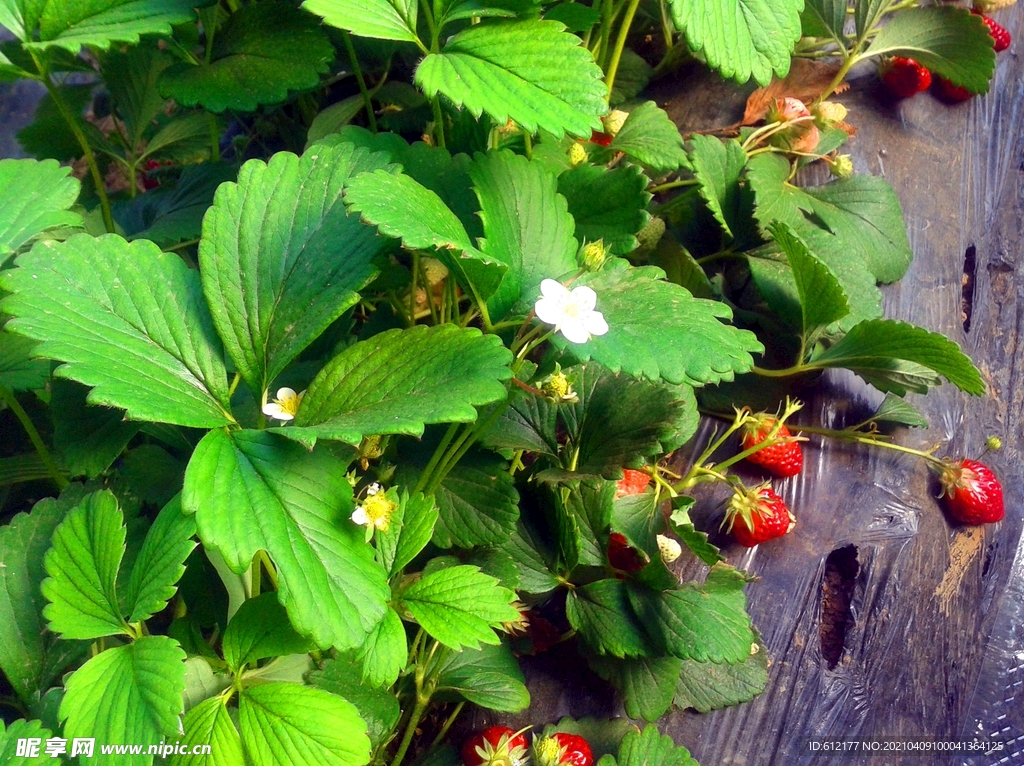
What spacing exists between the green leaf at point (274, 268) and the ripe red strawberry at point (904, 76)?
108 centimetres

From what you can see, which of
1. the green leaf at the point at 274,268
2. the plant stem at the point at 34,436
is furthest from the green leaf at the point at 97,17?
the plant stem at the point at 34,436

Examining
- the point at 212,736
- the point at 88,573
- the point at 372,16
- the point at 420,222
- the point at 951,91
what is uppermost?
the point at 372,16

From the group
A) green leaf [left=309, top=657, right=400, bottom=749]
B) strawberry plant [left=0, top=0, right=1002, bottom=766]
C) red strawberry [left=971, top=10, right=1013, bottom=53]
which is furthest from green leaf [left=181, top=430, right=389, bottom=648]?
red strawberry [left=971, top=10, right=1013, bottom=53]

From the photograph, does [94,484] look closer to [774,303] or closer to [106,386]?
[106,386]

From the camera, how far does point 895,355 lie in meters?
0.94

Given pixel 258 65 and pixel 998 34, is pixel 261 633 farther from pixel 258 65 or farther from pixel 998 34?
pixel 998 34

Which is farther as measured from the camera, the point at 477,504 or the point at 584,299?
the point at 477,504

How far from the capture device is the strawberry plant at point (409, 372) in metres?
0.59

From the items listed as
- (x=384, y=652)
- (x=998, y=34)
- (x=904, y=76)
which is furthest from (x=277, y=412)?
(x=998, y=34)

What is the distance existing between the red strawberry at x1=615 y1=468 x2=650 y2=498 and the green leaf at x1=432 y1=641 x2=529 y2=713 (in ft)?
0.81

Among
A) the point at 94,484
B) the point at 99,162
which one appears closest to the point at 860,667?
the point at 94,484

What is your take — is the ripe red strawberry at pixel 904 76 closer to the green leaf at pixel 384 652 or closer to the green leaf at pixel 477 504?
the green leaf at pixel 477 504

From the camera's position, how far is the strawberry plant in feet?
1.93

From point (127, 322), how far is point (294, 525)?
225mm
